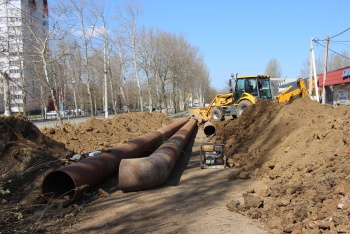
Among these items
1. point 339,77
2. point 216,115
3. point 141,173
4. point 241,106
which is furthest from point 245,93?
point 339,77

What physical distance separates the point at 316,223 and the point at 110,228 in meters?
3.04

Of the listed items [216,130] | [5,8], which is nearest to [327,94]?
[216,130]

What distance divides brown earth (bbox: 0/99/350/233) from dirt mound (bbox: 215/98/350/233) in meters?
0.02

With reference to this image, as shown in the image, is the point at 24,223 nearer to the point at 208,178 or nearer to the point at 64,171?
the point at 64,171

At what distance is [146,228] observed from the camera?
536 cm

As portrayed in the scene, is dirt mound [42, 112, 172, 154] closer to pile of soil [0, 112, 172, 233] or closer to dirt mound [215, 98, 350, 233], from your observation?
pile of soil [0, 112, 172, 233]

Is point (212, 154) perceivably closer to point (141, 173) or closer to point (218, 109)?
point (141, 173)

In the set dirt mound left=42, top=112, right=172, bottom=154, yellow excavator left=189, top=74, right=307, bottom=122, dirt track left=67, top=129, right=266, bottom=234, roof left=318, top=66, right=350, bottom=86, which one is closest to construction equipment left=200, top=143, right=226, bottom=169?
dirt track left=67, top=129, right=266, bottom=234

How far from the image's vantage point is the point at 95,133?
16719 millimetres

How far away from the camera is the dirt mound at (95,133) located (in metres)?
14.3

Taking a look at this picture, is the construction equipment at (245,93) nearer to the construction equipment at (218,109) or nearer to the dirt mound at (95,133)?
the construction equipment at (218,109)

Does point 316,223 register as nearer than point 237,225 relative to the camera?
Yes

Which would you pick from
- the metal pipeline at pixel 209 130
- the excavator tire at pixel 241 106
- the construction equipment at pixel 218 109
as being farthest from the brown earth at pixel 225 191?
the construction equipment at pixel 218 109

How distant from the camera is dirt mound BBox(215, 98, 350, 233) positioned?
16.4ft
